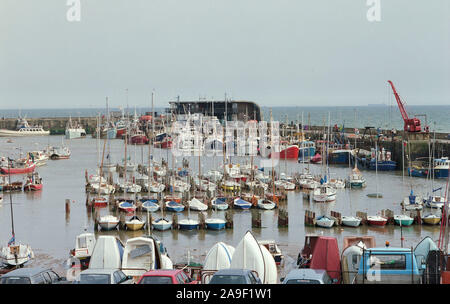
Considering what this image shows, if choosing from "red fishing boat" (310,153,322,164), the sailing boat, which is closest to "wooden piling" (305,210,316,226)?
the sailing boat

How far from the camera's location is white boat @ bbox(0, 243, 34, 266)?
750 inches

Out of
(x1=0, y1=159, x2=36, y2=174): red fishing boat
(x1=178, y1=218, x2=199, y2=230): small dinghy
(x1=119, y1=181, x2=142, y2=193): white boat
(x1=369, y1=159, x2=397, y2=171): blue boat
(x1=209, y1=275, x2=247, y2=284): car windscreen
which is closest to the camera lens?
(x1=209, y1=275, x2=247, y2=284): car windscreen

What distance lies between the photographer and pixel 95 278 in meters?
10.5

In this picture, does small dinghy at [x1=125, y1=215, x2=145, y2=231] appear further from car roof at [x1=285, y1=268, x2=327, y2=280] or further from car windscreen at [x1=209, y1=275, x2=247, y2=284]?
car windscreen at [x1=209, y1=275, x2=247, y2=284]

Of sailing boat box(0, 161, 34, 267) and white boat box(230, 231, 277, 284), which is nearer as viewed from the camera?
white boat box(230, 231, 277, 284)

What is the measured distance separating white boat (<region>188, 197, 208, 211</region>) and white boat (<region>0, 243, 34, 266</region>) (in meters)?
11.1

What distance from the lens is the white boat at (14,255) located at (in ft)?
62.5

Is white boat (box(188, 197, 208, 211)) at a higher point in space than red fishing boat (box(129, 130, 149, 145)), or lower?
lower

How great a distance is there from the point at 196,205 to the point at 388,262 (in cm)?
1949

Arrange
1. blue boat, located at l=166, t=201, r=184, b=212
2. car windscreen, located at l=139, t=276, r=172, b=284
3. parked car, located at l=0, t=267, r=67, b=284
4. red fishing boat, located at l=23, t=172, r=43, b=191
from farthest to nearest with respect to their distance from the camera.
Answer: red fishing boat, located at l=23, t=172, r=43, b=191, blue boat, located at l=166, t=201, r=184, b=212, parked car, located at l=0, t=267, r=67, b=284, car windscreen, located at l=139, t=276, r=172, b=284

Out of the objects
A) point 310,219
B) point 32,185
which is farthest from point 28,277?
point 32,185

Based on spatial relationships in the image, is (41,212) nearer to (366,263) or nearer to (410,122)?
(366,263)
